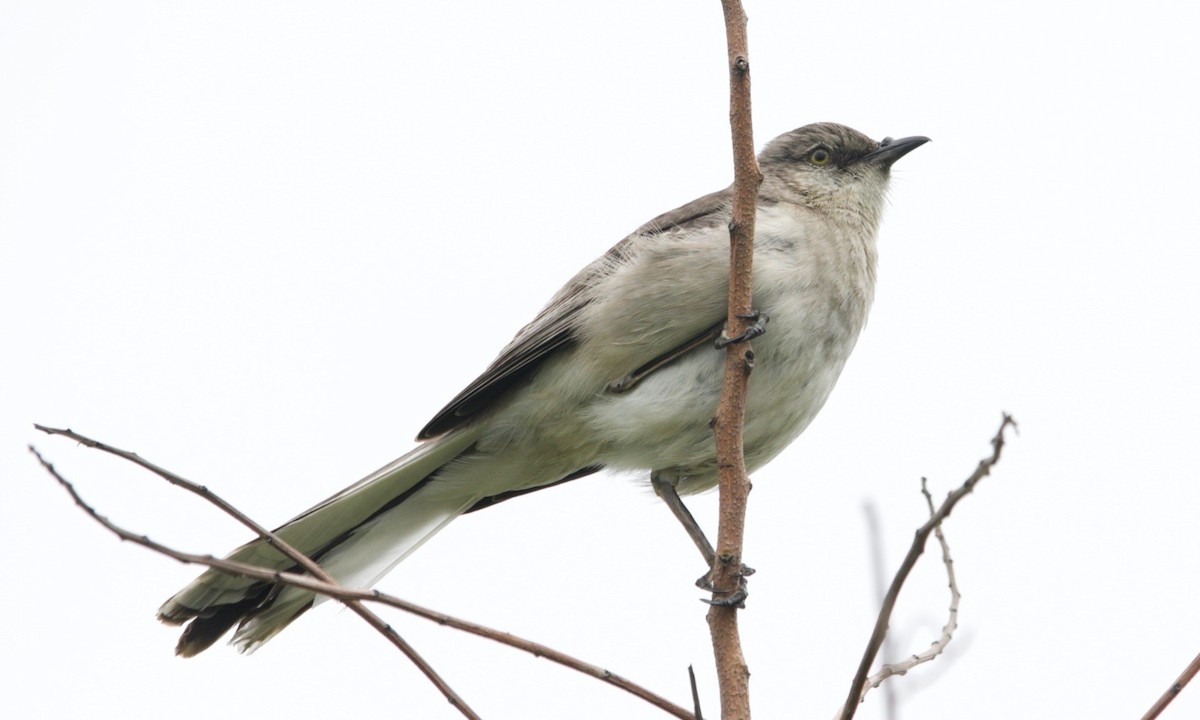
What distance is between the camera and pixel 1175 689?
8.30 feet

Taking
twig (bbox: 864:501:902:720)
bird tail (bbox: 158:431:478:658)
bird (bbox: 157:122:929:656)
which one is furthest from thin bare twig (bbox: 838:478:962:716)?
bird tail (bbox: 158:431:478:658)

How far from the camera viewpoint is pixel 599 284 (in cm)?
532

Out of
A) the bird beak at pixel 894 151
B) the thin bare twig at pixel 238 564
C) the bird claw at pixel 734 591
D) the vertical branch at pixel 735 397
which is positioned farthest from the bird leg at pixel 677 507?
the thin bare twig at pixel 238 564

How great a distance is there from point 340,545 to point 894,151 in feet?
10.7

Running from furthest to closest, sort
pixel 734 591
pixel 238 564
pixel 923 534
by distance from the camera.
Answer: pixel 734 591 < pixel 238 564 < pixel 923 534

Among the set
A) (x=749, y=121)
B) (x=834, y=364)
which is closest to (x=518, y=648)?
(x=749, y=121)

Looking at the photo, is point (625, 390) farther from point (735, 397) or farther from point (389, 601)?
point (389, 601)

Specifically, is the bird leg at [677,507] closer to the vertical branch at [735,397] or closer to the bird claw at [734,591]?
the bird claw at [734,591]

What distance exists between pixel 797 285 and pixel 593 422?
104 cm

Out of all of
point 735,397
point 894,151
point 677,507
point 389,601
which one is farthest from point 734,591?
point 894,151

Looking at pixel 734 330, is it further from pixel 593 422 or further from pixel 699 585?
pixel 593 422

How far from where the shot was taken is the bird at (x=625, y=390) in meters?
4.75

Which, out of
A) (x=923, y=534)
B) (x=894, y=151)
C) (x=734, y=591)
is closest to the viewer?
(x=923, y=534)

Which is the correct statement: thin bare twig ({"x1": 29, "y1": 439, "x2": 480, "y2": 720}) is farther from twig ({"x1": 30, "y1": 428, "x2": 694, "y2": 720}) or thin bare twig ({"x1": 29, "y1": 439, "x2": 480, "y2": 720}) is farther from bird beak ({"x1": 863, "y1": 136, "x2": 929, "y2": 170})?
bird beak ({"x1": 863, "y1": 136, "x2": 929, "y2": 170})
